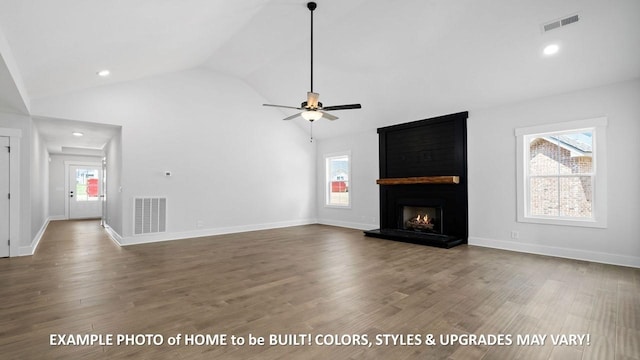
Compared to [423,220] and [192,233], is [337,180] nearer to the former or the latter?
[423,220]

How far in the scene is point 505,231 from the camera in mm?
5352

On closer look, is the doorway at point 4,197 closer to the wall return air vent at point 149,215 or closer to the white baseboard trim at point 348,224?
the wall return air vent at point 149,215

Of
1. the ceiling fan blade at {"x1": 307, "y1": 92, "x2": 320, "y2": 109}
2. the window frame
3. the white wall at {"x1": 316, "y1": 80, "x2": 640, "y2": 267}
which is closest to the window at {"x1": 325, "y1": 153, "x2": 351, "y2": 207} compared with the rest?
the window frame

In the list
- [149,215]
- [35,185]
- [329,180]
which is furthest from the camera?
[329,180]

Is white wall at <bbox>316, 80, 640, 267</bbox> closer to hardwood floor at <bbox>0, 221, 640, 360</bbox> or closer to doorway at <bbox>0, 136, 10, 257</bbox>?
hardwood floor at <bbox>0, 221, 640, 360</bbox>

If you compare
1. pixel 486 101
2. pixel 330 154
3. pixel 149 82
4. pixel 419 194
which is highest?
pixel 149 82

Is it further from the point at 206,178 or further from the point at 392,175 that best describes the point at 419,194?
the point at 206,178

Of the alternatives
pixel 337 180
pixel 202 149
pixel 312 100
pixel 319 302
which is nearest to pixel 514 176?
pixel 312 100

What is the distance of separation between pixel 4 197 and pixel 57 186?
24.2 ft

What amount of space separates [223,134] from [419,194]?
484cm

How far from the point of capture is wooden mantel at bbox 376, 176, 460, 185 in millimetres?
5781

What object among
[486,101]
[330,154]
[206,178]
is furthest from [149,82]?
[486,101]

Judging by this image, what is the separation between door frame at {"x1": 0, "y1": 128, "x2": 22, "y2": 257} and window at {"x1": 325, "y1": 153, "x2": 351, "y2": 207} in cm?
663

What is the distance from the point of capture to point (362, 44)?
16.8ft
